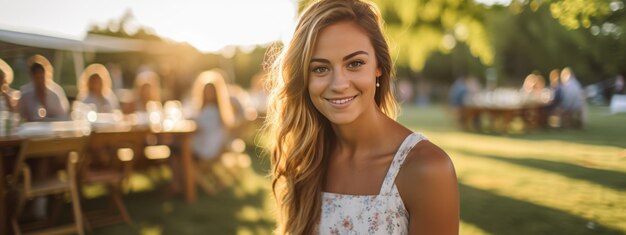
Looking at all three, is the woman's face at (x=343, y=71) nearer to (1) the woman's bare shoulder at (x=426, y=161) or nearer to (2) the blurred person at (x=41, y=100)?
(1) the woman's bare shoulder at (x=426, y=161)

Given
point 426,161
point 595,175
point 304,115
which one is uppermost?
point 304,115

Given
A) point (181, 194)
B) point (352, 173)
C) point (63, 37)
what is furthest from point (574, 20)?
point (63, 37)

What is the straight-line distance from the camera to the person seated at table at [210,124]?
718 centimetres

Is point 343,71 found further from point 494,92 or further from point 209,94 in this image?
point 494,92

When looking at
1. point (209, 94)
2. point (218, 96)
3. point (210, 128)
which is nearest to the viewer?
point (210, 128)

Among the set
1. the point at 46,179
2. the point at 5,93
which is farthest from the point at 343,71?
the point at 5,93

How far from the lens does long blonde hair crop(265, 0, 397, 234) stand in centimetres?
191

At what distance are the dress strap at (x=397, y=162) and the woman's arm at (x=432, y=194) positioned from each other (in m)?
0.06

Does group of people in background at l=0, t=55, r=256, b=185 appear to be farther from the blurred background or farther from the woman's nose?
the woman's nose

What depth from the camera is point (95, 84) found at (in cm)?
782

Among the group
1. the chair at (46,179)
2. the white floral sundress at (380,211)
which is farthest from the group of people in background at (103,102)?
the white floral sundress at (380,211)

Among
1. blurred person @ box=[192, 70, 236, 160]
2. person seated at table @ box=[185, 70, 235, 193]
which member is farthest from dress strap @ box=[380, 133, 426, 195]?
blurred person @ box=[192, 70, 236, 160]

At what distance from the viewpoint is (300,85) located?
2049 mm

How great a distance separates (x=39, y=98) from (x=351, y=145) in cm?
561
